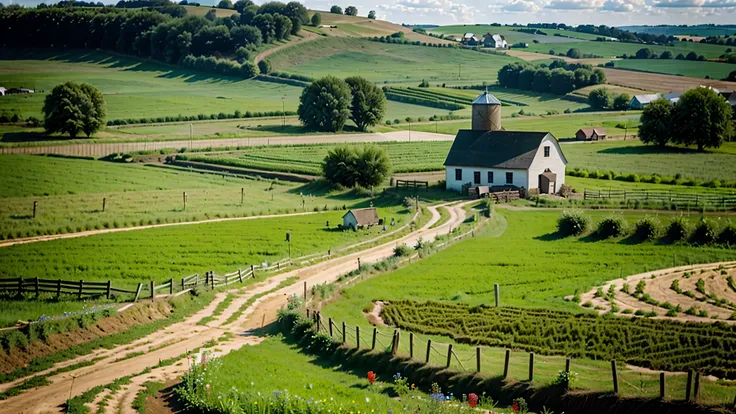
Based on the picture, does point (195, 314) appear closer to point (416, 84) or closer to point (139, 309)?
point (139, 309)

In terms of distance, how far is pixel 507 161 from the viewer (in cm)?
6588

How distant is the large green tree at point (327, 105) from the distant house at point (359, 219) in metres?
60.3

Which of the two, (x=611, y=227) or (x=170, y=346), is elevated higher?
(x=611, y=227)

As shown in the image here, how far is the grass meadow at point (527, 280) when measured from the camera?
2328cm

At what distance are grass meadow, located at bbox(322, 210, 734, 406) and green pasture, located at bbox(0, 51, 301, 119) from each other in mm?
55756

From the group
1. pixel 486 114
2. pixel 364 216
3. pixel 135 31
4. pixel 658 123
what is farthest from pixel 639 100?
pixel 364 216

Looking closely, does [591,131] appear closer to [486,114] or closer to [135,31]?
[486,114]

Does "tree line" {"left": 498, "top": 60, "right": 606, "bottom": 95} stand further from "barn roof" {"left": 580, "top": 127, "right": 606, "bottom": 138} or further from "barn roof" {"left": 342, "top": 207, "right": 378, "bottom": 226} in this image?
"barn roof" {"left": 342, "top": 207, "right": 378, "bottom": 226}

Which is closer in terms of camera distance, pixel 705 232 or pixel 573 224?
pixel 705 232

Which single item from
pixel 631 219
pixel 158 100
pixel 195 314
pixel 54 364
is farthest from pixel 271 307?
pixel 158 100

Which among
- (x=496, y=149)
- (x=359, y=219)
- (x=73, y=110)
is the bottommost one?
(x=359, y=219)

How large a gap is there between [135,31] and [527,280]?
114977 mm

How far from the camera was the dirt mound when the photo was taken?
88.5 feet

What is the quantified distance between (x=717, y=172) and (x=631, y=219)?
26.7 meters
